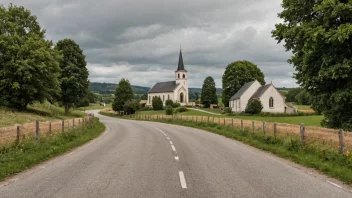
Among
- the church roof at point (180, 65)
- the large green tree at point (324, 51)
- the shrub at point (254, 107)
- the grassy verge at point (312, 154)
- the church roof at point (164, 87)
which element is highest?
the church roof at point (180, 65)

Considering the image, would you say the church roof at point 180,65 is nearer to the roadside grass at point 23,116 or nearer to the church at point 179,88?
the church at point 179,88

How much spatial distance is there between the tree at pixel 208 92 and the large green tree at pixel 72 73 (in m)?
53.5

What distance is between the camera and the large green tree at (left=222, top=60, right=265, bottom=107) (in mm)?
82688

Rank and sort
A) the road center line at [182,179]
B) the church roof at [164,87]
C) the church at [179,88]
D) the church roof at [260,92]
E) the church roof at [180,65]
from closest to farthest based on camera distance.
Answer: the road center line at [182,179]
the church roof at [260,92]
the church at [179,88]
the church roof at [180,65]
the church roof at [164,87]

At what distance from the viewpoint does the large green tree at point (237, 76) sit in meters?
82.7

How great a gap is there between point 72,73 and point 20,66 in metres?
19.0

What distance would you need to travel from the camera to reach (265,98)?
70.6 metres

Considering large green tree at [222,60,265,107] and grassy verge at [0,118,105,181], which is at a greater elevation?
large green tree at [222,60,265,107]

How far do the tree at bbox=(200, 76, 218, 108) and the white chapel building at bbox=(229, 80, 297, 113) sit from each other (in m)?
27.5

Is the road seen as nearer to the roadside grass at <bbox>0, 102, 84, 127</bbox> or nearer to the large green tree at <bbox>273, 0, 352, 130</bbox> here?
the large green tree at <bbox>273, 0, 352, 130</bbox>

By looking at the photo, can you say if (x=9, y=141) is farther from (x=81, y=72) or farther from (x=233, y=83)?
(x=233, y=83)

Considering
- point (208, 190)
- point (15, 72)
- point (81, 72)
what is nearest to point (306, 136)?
point (208, 190)

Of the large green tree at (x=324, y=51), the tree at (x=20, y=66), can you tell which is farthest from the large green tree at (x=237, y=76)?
the large green tree at (x=324, y=51)

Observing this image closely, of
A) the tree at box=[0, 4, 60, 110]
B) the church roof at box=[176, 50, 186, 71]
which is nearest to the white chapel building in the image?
the tree at box=[0, 4, 60, 110]
